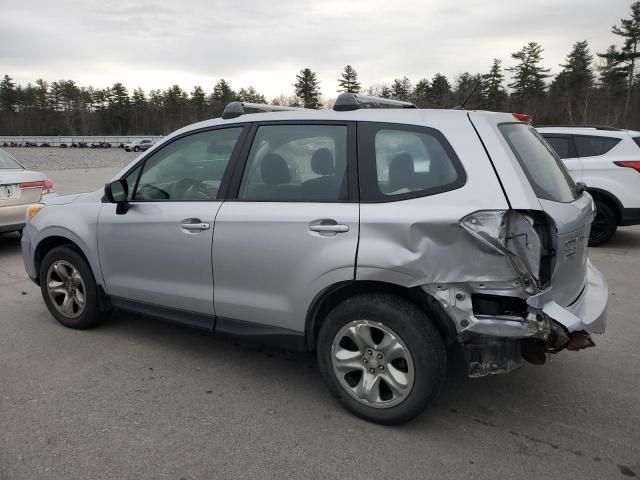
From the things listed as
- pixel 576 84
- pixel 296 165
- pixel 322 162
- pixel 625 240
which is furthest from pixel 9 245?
pixel 576 84

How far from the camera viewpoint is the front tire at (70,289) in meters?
4.26

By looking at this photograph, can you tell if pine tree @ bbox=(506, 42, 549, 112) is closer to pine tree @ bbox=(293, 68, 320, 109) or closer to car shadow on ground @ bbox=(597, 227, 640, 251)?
pine tree @ bbox=(293, 68, 320, 109)

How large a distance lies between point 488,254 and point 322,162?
45.5 inches

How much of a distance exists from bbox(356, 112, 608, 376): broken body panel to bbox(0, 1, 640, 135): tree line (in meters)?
1.28

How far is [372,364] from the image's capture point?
2947mm

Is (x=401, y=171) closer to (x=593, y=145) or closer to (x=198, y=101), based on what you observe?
(x=593, y=145)

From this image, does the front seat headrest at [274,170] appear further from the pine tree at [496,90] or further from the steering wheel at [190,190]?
the pine tree at [496,90]

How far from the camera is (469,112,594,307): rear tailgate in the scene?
269cm

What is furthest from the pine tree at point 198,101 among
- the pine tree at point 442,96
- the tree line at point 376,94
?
the pine tree at point 442,96

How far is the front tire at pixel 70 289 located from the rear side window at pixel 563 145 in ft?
22.6

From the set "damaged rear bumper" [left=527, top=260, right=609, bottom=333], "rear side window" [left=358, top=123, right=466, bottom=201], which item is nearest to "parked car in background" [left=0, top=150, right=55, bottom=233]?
"rear side window" [left=358, top=123, right=466, bottom=201]

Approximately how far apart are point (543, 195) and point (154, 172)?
272 centimetres

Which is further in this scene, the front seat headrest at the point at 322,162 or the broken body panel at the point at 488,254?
the front seat headrest at the point at 322,162

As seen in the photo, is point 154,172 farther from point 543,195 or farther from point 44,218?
point 543,195
